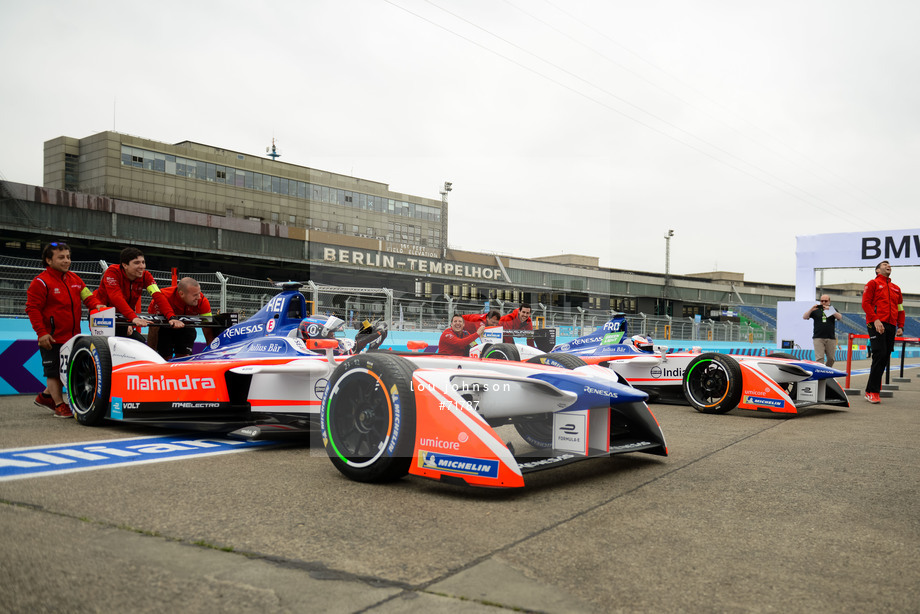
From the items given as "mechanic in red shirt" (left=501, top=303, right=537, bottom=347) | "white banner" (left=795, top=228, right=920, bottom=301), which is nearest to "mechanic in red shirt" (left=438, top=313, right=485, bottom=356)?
"mechanic in red shirt" (left=501, top=303, right=537, bottom=347)

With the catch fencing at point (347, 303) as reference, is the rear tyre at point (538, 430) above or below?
below

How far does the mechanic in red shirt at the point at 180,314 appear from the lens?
7766mm

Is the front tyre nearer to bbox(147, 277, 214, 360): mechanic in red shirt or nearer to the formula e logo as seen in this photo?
the formula e logo

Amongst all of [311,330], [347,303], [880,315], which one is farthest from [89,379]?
[347,303]

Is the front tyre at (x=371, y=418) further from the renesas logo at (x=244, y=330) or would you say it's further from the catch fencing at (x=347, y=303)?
the catch fencing at (x=347, y=303)

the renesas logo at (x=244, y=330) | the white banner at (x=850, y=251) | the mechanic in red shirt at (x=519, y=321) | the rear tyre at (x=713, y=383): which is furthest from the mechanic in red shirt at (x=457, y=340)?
the white banner at (x=850, y=251)

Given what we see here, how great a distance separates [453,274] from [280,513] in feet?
115

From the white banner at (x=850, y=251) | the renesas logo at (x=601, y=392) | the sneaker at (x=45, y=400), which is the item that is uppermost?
the white banner at (x=850, y=251)

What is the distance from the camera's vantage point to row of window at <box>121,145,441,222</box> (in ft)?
122

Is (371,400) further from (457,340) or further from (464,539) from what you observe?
(457,340)

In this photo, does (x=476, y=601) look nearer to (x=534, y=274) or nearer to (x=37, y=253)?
(x=534, y=274)

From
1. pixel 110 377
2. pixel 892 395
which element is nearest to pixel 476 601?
pixel 110 377

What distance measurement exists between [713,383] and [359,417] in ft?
18.4

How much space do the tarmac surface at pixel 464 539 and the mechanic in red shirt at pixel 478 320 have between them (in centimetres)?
641
